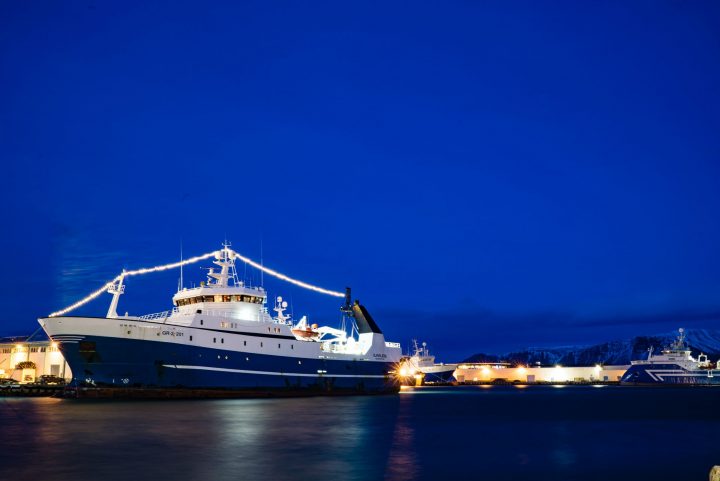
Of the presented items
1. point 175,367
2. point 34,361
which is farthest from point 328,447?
point 34,361

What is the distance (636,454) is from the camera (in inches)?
982

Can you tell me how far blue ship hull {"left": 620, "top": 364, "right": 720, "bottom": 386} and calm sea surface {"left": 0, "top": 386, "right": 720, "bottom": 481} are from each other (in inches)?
4964

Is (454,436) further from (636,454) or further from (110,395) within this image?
(110,395)

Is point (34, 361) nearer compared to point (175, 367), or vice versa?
point (175, 367)

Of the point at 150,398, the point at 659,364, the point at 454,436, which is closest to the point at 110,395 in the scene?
the point at 150,398

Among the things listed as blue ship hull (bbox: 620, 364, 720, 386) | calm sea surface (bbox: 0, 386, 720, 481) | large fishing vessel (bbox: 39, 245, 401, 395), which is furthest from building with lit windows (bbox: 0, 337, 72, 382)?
blue ship hull (bbox: 620, 364, 720, 386)

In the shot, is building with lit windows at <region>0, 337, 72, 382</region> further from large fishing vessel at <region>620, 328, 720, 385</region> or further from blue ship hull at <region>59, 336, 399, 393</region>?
large fishing vessel at <region>620, 328, 720, 385</region>

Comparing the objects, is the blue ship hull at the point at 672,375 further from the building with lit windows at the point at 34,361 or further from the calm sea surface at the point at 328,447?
the building with lit windows at the point at 34,361

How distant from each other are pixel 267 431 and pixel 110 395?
78.1 feet

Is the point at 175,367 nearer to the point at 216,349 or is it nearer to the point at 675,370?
the point at 216,349

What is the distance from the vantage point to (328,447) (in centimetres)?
2497

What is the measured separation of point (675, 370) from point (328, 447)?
150768 mm

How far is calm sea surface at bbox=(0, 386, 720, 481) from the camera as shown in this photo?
1934 centimetres

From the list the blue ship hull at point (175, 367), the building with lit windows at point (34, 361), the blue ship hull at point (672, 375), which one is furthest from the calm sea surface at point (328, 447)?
the blue ship hull at point (672, 375)
